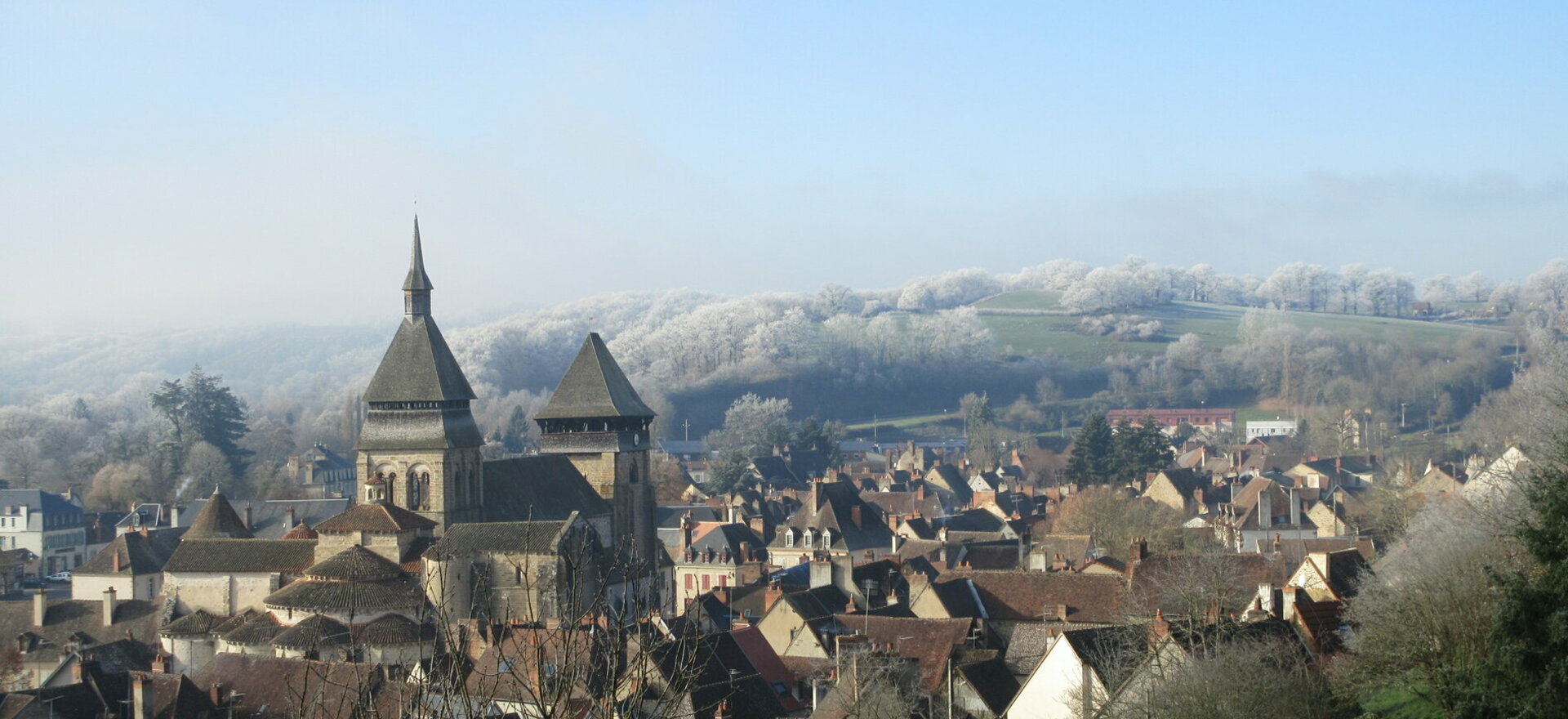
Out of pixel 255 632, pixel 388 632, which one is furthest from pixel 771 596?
pixel 255 632

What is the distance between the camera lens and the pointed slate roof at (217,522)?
58031 millimetres

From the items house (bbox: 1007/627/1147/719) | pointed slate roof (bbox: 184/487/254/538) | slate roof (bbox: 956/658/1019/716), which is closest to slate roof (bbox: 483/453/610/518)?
pointed slate roof (bbox: 184/487/254/538)

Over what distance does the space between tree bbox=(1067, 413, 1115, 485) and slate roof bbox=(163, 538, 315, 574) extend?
4331 centimetres

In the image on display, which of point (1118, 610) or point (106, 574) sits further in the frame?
point (106, 574)

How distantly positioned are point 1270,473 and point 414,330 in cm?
5757

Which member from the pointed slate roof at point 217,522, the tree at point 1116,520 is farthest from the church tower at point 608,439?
the tree at point 1116,520

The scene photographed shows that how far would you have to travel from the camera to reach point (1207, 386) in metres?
170

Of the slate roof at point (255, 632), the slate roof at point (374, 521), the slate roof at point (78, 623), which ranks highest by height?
the slate roof at point (374, 521)

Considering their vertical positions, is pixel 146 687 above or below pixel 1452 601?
below

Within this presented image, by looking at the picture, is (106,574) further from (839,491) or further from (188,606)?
(839,491)

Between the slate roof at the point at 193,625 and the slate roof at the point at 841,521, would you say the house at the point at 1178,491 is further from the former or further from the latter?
the slate roof at the point at 193,625

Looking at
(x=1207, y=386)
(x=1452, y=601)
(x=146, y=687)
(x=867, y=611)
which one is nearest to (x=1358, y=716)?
(x=1452, y=601)

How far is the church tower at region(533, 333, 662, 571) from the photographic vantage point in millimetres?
61906

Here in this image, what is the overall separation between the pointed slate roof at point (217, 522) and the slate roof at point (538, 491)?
8795mm
